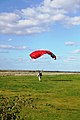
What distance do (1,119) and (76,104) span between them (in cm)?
1840

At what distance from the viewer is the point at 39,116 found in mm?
21562

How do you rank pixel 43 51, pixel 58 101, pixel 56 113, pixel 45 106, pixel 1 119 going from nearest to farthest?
pixel 1 119, pixel 56 113, pixel 45 106, pixel 58 101, pixel 43 51

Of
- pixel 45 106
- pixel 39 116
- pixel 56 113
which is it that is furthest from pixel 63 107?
pixel 39 116

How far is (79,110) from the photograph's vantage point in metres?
24.8

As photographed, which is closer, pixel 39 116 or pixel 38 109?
pixel 39 116

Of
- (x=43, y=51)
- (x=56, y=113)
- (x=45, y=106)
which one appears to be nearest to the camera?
(x=56, y=113)

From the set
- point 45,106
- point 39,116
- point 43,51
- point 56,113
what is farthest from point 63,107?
point 43,51

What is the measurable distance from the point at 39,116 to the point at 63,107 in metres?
4.97

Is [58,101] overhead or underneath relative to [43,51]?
underneath

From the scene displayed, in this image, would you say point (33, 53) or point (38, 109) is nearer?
point (38, 109)

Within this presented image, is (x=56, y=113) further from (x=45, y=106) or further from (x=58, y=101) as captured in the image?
(x=58, y=101)

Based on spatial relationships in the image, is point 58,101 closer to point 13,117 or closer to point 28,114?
point 28,114

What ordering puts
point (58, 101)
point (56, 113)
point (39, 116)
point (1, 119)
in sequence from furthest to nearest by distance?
point (58, 101), point (56, 113), point (39, 116), point (1, 119)

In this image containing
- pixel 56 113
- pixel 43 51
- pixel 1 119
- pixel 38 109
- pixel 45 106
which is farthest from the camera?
pixel 43 51
